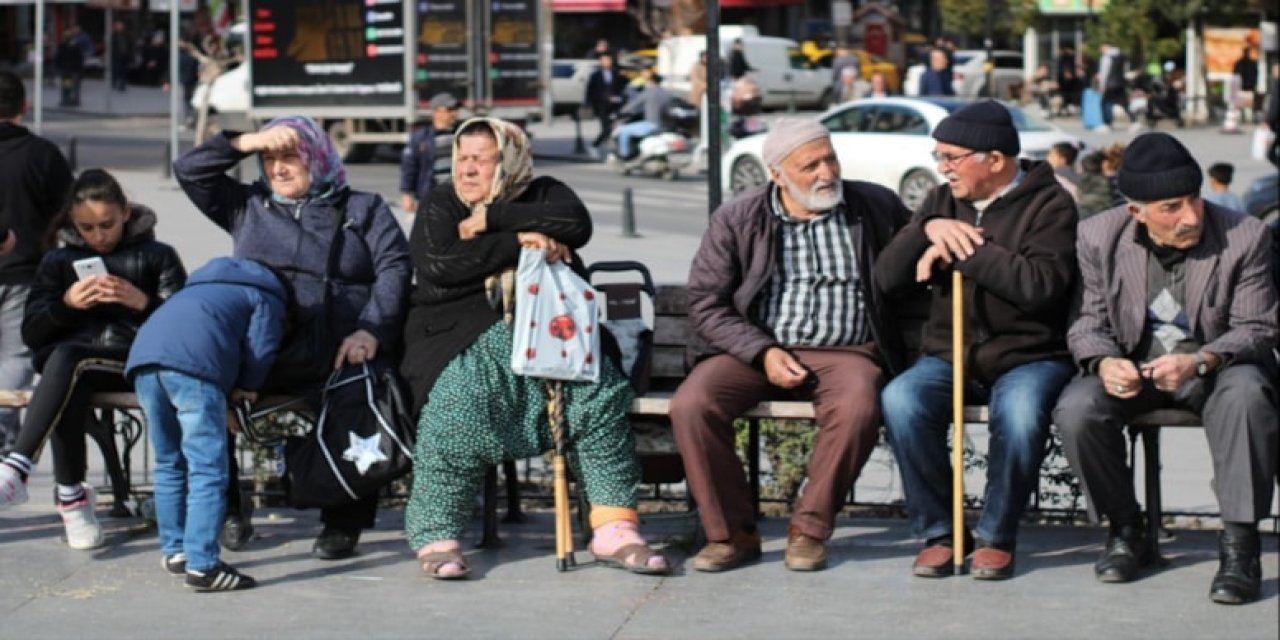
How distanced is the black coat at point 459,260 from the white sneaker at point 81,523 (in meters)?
1.21

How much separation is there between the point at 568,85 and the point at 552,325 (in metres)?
40.0

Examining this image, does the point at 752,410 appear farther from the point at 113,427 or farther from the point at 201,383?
the point at 113,427

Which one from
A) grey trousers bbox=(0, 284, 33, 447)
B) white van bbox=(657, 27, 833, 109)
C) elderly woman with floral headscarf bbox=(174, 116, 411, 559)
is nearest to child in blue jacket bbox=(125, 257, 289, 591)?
elderly woman with floral headscarf bbox=(174, 116, 411, 559)

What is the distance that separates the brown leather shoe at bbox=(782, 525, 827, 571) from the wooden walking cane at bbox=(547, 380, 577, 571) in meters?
0.71

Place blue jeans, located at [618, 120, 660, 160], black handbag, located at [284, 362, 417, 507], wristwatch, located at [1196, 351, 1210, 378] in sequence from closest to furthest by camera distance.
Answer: wristwatch, located at [1196, 351, 1210, 378] → black handbag, located at [284, 362, 417, 507] → blue jeans, located at [618, 120, 660, 160]

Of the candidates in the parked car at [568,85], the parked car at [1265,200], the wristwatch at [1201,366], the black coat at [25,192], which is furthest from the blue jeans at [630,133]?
the wristwatch at [1201,366]

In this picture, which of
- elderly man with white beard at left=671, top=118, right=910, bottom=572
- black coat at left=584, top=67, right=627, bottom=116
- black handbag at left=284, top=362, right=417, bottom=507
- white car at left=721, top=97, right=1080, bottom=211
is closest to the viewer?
elderly man with white beard at left=671, top=118, right=910, bottom=572

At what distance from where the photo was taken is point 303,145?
745 cm

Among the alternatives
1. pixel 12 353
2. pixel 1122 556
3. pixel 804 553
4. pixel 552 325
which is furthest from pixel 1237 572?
pixel 12 353

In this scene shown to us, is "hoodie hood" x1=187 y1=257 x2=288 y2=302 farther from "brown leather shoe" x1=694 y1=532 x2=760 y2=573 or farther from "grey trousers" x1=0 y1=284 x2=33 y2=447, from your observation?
"brown leather shoe" x1=694 y1=532 x2=760 y2=573

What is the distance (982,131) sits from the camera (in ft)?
23.2

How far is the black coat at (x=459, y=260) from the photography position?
284 inches

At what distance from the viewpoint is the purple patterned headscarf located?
7430 millimetres

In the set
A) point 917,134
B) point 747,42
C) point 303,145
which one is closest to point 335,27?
point 917,134
